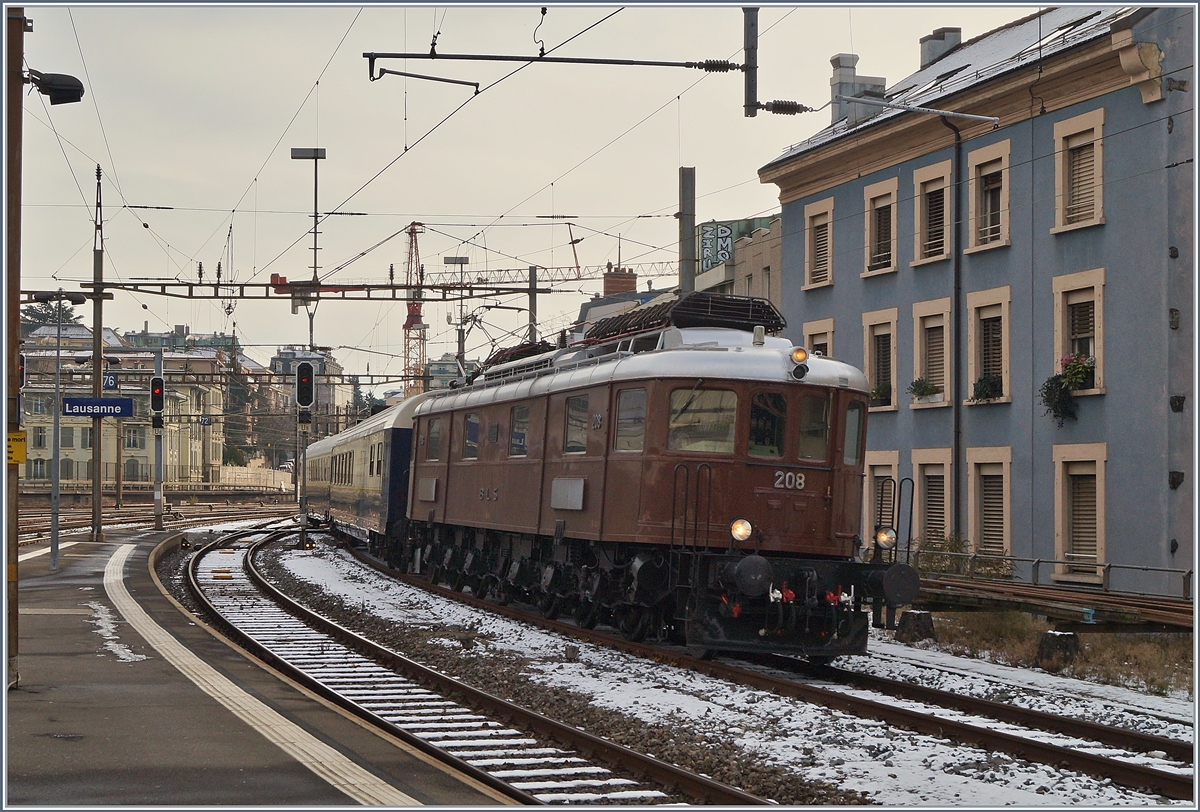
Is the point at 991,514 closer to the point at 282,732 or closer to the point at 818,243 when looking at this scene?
the point at 818,243

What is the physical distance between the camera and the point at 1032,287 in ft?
76.3

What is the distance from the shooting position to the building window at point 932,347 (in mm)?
25516

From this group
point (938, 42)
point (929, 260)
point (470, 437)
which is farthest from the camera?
point (938, 42)

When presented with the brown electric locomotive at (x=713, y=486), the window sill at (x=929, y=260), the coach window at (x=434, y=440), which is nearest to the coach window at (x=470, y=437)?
the coach window at (x=434, y=440)

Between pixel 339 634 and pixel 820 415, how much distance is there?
21.6 feet

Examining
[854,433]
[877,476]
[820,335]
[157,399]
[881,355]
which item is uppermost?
[820,335]

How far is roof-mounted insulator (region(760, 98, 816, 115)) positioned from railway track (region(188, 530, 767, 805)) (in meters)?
7.98

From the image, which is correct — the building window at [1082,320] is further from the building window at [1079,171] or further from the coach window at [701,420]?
the coach window at [701,420]

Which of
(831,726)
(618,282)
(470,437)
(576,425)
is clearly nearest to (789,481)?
(576,425)

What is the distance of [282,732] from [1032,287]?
56.0 feet

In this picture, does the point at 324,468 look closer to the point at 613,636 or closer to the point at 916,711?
the point at 613,636

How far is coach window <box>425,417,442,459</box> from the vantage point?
23.7 meters

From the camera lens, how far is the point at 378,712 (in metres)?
11.5

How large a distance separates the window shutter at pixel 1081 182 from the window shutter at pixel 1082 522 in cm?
423
